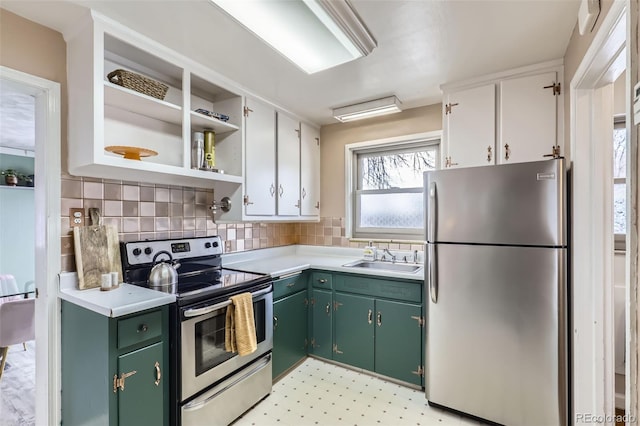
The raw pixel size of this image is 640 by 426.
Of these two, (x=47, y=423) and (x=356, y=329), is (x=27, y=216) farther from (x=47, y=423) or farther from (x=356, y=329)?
(x=356, y=329)

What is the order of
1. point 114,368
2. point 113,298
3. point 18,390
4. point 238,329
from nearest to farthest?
point 114,368 → point 113,298 → point 238,329 → point 18,390

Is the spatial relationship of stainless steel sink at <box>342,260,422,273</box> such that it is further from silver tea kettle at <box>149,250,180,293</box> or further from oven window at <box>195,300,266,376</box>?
silver tea kettle at <box>149,250,180,293</box>

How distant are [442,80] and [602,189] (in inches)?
49.1

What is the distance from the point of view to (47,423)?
1564 millimetres

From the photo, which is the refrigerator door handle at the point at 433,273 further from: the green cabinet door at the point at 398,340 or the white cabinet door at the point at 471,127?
the white cabinet door at the point at 471,127

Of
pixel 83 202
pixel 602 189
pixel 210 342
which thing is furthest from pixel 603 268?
pixel 83 202

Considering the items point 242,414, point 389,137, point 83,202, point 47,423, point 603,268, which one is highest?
point 389,137

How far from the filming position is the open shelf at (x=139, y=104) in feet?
5.24

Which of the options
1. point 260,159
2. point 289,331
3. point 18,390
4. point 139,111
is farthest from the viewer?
point 260,159

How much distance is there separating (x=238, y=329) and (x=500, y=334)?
5.10 feet

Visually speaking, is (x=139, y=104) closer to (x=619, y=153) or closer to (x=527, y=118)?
(x=527, y=118)

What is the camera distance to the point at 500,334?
171cm

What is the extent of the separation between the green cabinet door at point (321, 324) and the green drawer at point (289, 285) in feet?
0.50

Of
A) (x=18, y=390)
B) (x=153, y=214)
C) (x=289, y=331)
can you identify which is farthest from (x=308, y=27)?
(x=18, y=390)
